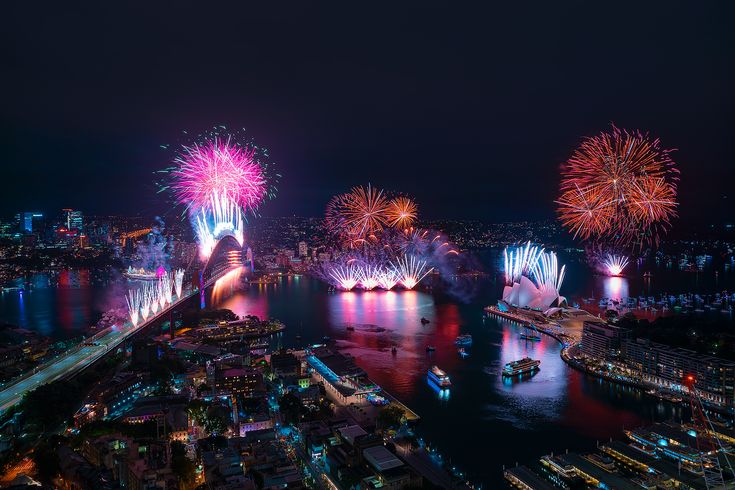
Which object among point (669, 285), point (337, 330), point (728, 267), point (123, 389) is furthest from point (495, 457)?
point (728, 267)

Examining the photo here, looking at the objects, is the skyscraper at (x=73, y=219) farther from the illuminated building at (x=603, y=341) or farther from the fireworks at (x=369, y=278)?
the illuminated building at (x=603, y=341)

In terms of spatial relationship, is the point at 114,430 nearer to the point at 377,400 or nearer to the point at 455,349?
the point at 377,400

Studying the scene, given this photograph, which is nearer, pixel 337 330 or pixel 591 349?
pixel 591 349

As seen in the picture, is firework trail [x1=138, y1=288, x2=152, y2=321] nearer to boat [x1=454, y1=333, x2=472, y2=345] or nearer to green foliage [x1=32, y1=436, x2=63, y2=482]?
green foliage [x1=32, y1=436, x2=63, y2=482]

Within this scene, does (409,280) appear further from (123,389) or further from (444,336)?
(123,389)

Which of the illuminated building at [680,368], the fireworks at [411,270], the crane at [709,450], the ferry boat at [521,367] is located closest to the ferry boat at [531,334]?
the ferry boat at [521,367]

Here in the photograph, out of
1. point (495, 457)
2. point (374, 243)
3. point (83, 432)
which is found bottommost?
point (495, 457)

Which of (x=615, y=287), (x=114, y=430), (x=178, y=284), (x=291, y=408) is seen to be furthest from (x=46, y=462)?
(x=615, y=287)
